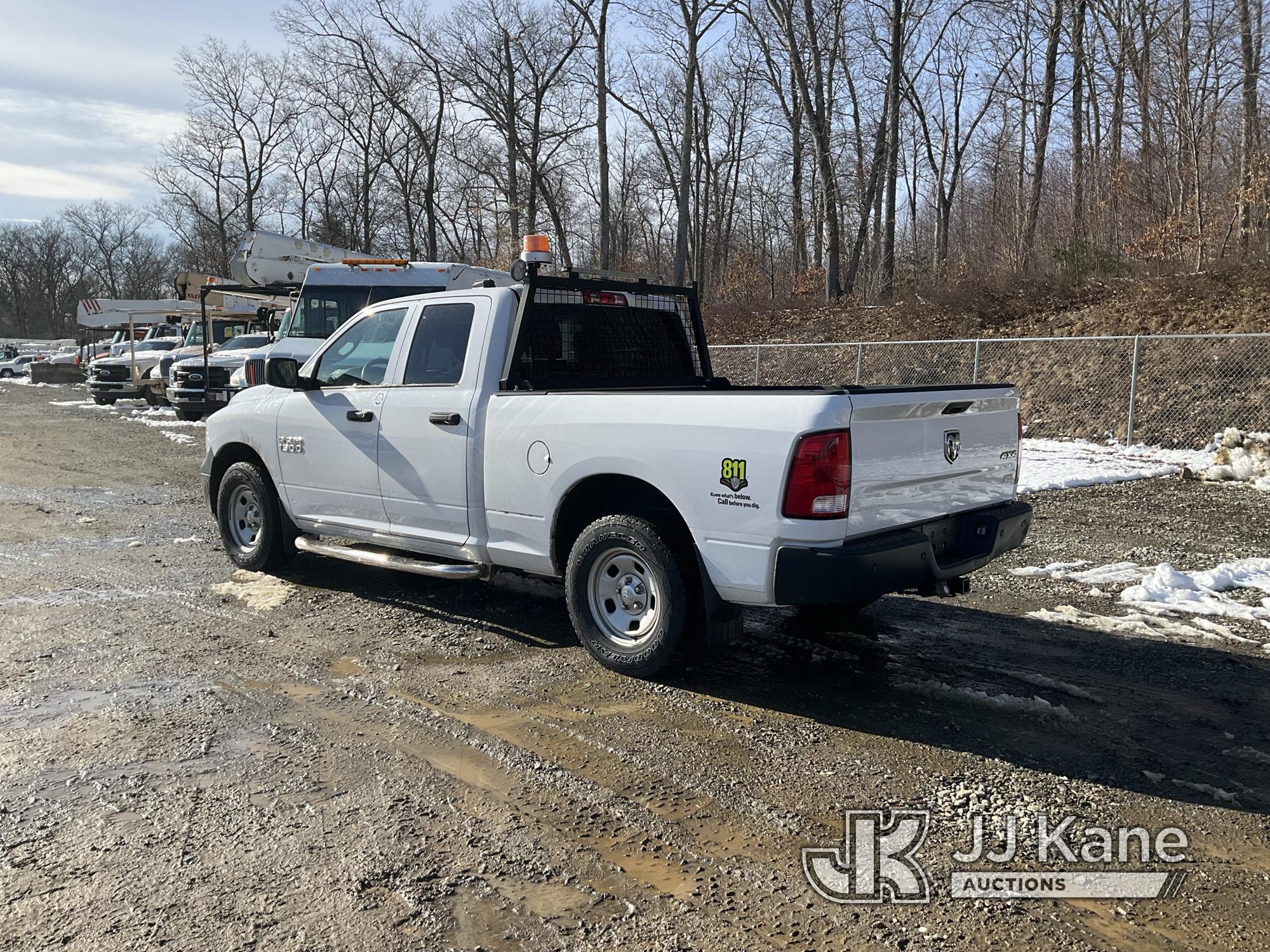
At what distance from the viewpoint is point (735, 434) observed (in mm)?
4340

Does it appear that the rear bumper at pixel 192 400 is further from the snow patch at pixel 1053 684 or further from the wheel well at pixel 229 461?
the snow patch at pixel 1053 684

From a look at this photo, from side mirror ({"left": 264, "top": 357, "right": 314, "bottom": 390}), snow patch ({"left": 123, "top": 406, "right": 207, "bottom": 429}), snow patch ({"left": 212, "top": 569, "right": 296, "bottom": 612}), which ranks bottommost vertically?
snow patch ({"left": 212, "top": 569, "right": 296, "bottom": 612})

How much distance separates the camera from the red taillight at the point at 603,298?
609 cm

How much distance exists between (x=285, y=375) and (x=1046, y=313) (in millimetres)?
17720

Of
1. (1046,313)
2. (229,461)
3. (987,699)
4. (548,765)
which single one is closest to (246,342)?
(229,461)

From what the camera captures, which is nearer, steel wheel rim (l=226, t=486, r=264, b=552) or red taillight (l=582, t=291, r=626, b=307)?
red taillight (l=582, t=291, r=626, b=307)

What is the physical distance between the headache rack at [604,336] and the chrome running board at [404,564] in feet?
3.62

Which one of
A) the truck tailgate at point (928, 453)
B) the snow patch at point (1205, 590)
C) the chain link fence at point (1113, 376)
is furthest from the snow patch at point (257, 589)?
the chain link fence at point (1113, 376)

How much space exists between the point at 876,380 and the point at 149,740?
1832cm

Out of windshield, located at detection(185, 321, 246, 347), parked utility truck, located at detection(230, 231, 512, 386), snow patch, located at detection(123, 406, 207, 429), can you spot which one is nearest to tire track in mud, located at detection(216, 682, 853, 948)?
parked utility truck, located at detection(230, 231, 512, 386)

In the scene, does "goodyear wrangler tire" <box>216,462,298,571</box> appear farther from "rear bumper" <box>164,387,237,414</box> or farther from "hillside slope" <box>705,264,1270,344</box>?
"hillside slope" <box>705,264,1270,344</box>

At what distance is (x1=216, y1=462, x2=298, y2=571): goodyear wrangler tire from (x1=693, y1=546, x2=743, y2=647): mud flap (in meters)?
3.71

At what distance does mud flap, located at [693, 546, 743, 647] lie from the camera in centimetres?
454

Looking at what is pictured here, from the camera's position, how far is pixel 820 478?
4.13 meters
